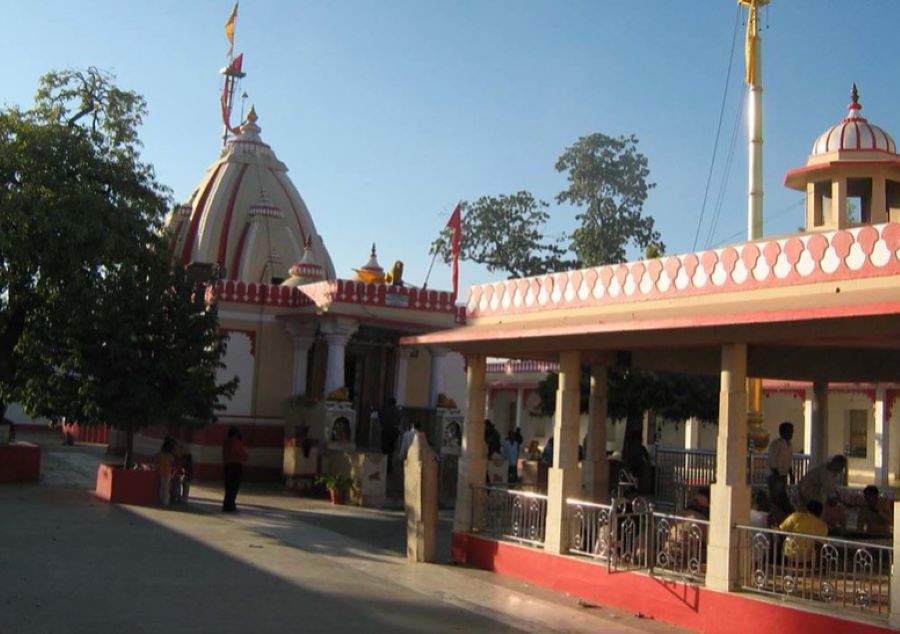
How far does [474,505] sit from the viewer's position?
13.4 metres

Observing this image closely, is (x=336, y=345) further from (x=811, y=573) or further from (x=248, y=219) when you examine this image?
(x=811, y=573)

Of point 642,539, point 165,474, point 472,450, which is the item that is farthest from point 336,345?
point 642,539

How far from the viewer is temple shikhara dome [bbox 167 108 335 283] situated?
29391 millimetres

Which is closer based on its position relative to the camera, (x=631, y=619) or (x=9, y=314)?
(x=631, y=619)

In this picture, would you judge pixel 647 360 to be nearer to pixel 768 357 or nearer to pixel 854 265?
pixel 768 357

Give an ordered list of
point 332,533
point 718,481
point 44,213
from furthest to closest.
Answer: point 44,213 < point 332,533 < point 718,481

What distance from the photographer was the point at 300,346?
2345 centimetres

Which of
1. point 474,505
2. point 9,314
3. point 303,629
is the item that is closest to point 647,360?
point 474,505

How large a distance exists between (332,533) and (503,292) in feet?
15.8

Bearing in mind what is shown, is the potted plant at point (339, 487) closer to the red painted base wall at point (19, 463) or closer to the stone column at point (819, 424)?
the red painted base wall at point (19, 463)

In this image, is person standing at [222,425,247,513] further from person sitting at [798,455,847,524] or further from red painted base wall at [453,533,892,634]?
person sitting at [798,455,847,524]

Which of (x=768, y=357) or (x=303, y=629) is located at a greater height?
(x=768, y=357)

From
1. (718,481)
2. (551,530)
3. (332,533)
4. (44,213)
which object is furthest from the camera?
(44,213)

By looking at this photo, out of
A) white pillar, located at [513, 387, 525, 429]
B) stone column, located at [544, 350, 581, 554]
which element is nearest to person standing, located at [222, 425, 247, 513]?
stone column, located at [544, 350, 581, 554]
